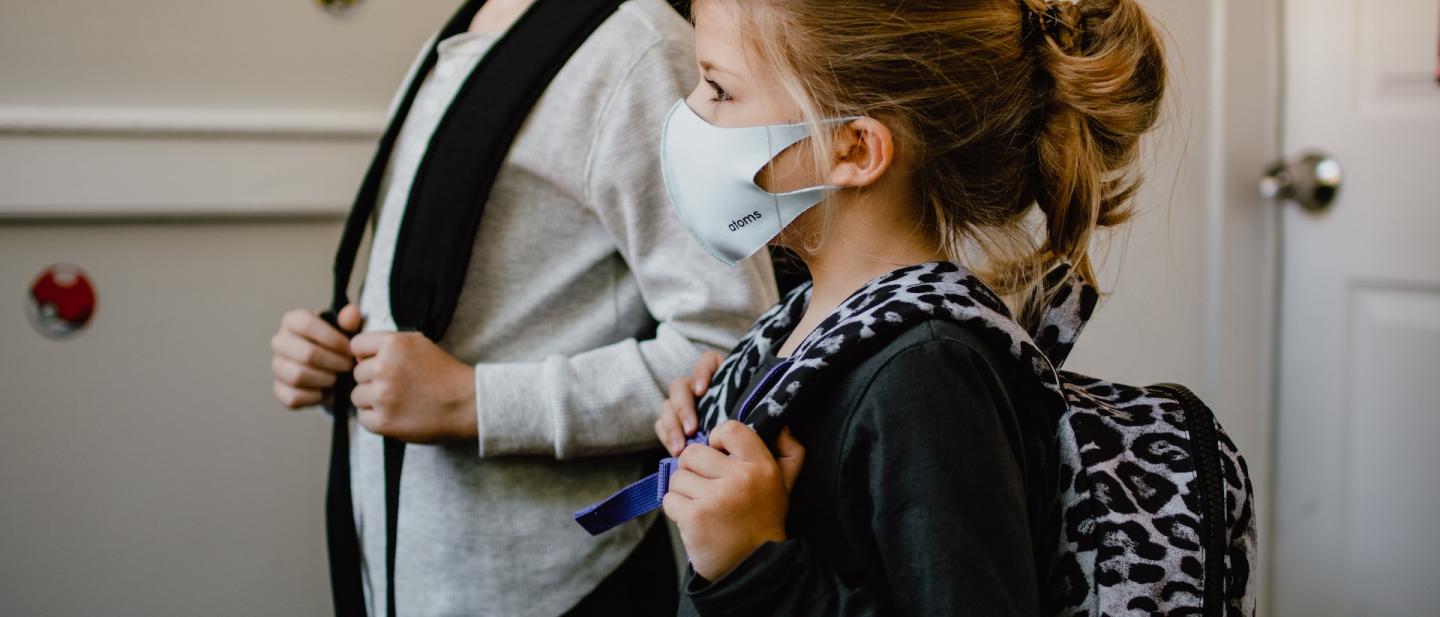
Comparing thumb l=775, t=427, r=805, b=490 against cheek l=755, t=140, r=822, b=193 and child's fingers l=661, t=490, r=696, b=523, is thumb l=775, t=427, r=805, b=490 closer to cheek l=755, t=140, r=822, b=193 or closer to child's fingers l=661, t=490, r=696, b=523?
child's fingers l=661, t=490, r=696, b=523

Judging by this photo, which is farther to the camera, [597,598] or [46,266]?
[46,266]

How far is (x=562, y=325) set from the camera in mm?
998

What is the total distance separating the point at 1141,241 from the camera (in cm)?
149

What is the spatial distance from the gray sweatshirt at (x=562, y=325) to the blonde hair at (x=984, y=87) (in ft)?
0.71

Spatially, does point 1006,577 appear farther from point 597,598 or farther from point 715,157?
point 597,598

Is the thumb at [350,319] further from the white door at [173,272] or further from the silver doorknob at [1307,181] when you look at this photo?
the silver doorknob at [1307,181]

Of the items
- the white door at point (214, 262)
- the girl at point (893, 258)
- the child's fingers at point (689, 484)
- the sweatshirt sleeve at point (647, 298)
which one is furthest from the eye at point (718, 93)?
the white door at point (214, 262)

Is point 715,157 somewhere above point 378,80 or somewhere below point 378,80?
below

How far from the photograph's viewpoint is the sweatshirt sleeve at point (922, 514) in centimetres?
59

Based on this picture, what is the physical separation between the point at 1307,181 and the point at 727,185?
105cm

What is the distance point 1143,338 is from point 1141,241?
156 mm

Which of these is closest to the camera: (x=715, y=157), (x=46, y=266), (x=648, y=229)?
(x=715, y=157)

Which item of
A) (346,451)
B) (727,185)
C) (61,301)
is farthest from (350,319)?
(61,301)

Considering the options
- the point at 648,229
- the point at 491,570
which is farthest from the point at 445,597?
the point at 648,229
